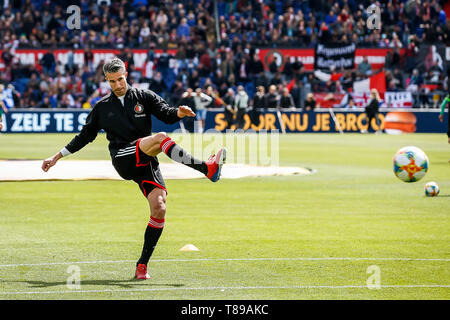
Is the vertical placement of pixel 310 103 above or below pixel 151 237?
below

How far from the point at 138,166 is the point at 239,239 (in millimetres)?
3097

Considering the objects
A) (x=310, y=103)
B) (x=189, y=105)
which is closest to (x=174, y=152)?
(x=189, y=105)

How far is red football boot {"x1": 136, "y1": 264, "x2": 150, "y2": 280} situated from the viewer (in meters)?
8.44

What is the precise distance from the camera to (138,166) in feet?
28.3

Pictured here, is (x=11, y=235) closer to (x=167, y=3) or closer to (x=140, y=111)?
(x=140, y=111)

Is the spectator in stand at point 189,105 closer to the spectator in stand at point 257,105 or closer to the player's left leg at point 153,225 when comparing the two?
the spectator in stand at point 257,105

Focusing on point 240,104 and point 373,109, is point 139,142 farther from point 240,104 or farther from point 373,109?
point 373,109

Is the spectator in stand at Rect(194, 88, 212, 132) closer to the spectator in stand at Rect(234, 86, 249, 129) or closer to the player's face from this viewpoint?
the spectator in stand at Rect(234, 86, 249, 129)

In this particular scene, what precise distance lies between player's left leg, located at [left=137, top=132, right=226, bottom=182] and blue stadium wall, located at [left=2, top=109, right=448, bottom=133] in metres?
29.6

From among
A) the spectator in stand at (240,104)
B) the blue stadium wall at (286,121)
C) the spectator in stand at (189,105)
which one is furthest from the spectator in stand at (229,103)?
the spectator in stand at (189,105)

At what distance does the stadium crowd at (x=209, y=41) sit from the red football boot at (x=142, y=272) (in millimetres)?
29665
